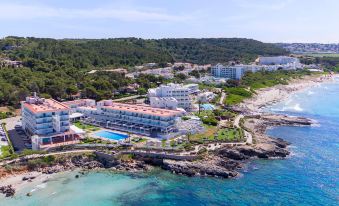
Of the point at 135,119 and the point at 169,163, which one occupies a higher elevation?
the point at 135,119

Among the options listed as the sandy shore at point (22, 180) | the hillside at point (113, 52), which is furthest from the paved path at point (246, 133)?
the hillside at point (113, 52)

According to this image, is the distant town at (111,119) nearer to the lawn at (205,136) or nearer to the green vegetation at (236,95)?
the lawn at (205,136)

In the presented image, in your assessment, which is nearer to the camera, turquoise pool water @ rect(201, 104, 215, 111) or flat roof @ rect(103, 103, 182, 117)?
flat roof @ rect(103, 103, 182, 117)

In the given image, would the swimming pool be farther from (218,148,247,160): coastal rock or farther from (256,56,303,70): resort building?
(256,56,303,70): resort building

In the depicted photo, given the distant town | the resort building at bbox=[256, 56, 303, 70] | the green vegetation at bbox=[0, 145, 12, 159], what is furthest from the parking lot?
the resort building at bbox=[256, 56, 303, 70]

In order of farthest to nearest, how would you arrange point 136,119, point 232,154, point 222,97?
1. point 222,97
2. point 136,119
3. point 232,154

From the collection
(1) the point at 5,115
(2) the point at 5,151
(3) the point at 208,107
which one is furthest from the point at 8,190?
(3) the point at 208,107

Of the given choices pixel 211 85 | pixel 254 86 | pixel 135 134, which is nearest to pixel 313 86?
pixel 254 86

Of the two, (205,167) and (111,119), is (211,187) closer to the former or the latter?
(205,167)
